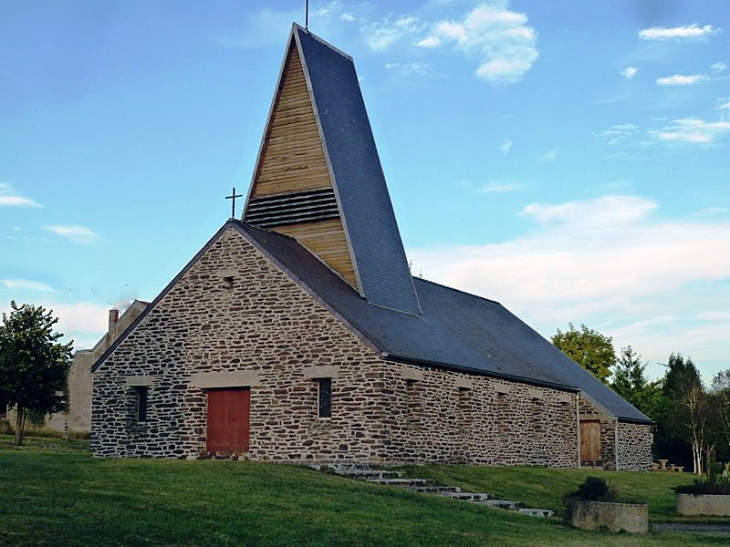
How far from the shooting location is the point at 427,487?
850 inches

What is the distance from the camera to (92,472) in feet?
58.5

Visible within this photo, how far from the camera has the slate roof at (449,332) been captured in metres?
25.2

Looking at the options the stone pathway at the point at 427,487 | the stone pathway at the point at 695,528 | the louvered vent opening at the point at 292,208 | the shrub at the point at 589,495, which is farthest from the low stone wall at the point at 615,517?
the louvered vent opening at the point at 292,208

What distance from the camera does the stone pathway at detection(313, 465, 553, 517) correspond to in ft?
68.8

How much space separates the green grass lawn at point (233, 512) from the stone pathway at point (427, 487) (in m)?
1.39

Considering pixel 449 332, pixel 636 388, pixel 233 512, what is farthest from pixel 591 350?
pixel 233 512

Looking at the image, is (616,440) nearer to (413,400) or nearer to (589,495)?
(413,400)

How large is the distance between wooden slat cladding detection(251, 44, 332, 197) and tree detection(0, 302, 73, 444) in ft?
47.2

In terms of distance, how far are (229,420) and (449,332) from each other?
326 inches

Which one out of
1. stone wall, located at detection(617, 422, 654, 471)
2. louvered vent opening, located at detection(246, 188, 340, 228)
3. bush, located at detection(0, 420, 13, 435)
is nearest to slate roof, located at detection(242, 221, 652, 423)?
stone wall, located at detection(617, 422, 654, 471)

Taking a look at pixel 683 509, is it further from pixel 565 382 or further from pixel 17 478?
pixel 17 478

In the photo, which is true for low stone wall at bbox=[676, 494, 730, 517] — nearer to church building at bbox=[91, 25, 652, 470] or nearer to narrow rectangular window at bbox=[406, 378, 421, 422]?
church building at bbox=[91, 25, 652, 470]

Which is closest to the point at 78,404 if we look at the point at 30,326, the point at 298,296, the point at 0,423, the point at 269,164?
the point at 0,423

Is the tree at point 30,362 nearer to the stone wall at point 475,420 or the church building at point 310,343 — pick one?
the church building at point 310,343
